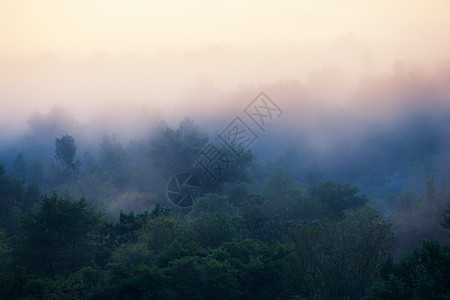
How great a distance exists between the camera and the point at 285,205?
39125 mm

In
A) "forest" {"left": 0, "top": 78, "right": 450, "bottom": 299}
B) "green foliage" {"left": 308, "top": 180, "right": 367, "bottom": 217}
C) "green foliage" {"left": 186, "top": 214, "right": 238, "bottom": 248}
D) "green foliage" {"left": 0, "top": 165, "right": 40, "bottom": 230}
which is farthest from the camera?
"green foliage" {"left": 0, "top": 165, "right": 40, "bottom": 230}

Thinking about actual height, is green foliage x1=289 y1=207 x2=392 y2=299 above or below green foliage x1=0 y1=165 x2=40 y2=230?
below

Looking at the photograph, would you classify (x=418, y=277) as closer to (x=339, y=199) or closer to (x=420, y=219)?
(x=420, y=219)

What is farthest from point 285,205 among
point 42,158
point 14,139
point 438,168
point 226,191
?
point 14,139

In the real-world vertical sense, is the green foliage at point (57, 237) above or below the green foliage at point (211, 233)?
below

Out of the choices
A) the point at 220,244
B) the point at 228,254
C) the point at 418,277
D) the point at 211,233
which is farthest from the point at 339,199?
the point at 418,277

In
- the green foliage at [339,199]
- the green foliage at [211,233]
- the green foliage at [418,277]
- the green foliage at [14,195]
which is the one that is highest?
the green foliage at [339,199]

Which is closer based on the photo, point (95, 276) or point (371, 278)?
point (371, 278)

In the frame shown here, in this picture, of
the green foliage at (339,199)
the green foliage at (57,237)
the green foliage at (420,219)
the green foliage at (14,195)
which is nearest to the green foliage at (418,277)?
the green foliage at (420,219)

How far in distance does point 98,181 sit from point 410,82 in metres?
68.6

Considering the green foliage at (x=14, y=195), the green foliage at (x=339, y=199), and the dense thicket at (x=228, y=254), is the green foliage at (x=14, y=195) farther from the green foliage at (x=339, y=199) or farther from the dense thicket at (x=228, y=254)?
the green foliage at (x=339, y=199)

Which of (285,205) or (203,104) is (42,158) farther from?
(285,205)

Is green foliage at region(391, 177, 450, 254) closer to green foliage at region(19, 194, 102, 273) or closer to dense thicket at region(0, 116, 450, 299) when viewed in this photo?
dense thicket at region(0, 116, 450, 299)

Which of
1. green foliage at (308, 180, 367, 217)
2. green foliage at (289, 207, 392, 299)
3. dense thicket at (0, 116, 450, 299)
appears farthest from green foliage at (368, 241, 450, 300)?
green foliage at (308, 180, 367, 217)
